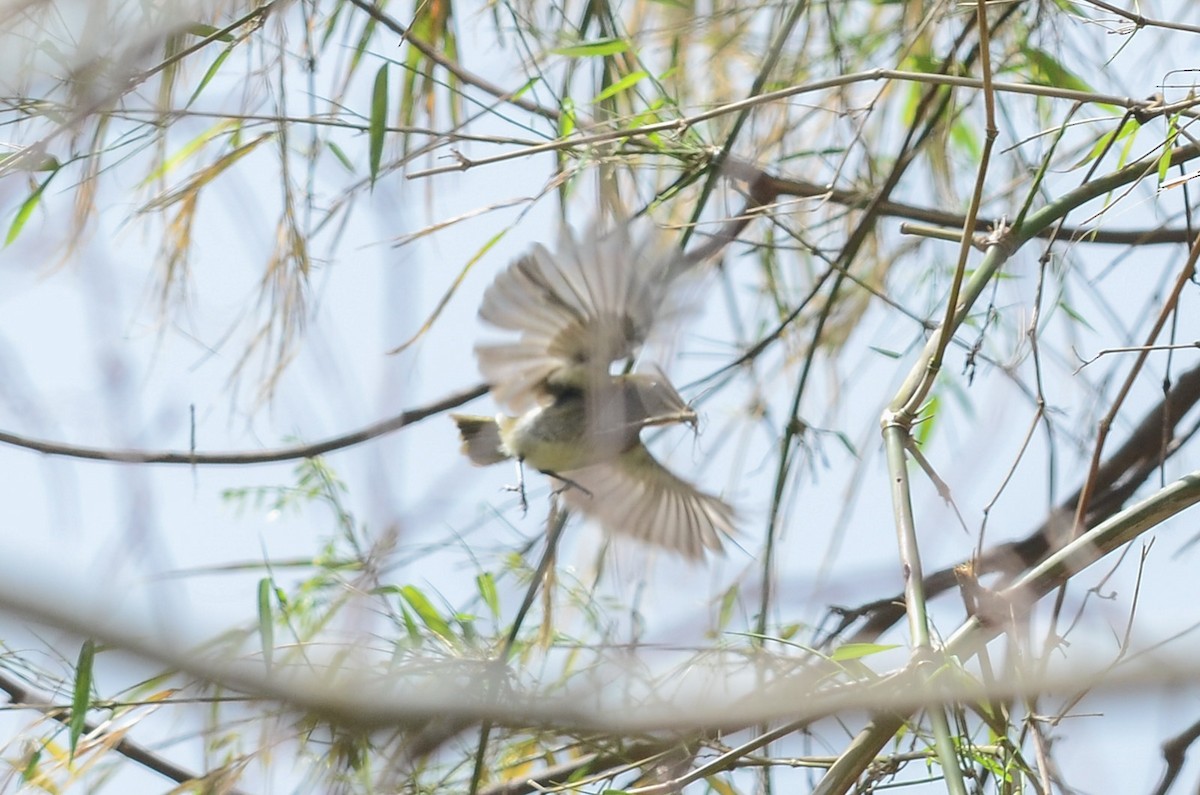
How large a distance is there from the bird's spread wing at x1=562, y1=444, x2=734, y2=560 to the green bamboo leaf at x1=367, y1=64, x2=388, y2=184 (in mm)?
895

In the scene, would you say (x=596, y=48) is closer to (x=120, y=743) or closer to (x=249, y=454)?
(x=249, y=454)

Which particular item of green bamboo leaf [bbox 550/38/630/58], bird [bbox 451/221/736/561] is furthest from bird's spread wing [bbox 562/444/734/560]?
green bamboo leaf [bbox 550/38/630/58]

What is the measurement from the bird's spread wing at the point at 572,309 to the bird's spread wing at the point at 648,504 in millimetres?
186

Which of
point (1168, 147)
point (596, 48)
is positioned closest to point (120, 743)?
point (596, 48)

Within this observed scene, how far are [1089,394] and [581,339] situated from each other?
79cm

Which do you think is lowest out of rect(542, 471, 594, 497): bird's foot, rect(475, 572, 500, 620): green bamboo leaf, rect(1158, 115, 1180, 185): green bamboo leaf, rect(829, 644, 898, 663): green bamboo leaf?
rect(829, 644, 898, 663): green bamboo leaf

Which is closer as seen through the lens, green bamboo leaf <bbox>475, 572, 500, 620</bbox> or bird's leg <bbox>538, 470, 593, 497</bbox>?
green bamboo leaf <bbox>475, 572, 500, 620</bbox>

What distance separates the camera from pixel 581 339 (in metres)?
2.19

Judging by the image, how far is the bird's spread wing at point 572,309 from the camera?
185cm

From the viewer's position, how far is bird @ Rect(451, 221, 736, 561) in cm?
187

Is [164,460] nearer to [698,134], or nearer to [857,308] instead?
[698,134]

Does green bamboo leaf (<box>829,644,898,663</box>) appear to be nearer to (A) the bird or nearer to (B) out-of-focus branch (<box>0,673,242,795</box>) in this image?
(A) the bird

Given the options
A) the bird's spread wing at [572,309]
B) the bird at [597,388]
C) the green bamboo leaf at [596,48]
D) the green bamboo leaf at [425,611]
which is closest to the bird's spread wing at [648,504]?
the bird at [597,388]

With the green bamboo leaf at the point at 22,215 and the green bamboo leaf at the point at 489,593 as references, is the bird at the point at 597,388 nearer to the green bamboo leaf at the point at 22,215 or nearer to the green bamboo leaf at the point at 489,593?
the green bamboo leaf at the point at 489,593
